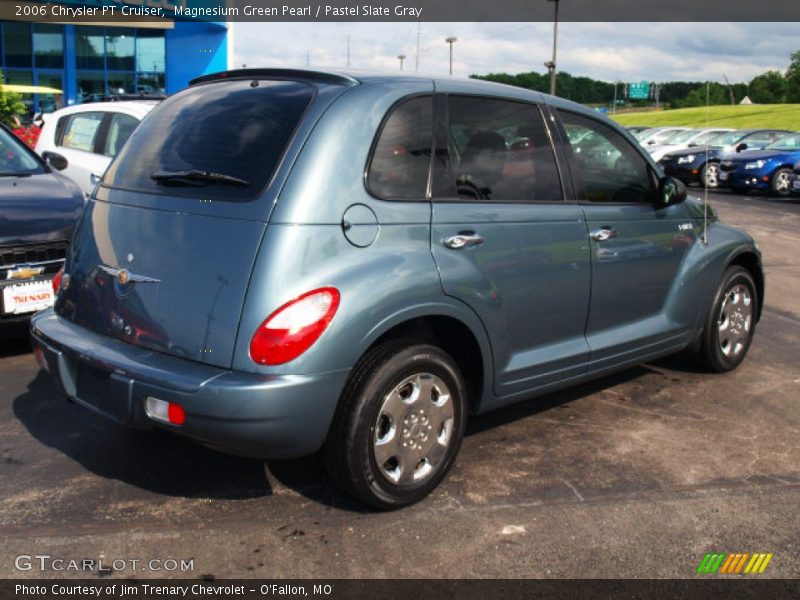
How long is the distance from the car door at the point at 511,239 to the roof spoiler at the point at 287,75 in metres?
0.49

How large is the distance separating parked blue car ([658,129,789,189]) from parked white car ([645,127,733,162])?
114 cm

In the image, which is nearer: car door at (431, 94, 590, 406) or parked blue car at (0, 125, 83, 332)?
car door at (431, 94, 590, 406)

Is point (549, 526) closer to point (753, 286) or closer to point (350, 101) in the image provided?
point (350, 101)

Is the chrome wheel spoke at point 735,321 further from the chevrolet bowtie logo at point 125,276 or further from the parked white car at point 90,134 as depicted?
the parked white car at point 90,134

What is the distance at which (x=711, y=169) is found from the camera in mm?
21078

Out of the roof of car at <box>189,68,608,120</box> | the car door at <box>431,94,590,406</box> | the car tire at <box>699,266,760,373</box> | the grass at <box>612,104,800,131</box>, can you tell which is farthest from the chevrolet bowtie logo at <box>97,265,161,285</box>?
the grass at <box>612,104,800,131</box>

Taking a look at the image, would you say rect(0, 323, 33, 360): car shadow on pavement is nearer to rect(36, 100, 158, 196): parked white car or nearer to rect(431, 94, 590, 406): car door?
rect(36, 100, 158, 196): parked white car

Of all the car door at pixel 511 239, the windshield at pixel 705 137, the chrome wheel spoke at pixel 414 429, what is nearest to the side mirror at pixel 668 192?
the car door at pixel 511 239

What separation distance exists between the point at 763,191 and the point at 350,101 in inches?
736

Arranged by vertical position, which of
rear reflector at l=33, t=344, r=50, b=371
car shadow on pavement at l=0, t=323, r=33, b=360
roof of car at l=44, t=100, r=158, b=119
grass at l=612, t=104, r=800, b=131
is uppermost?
grass at l=612, t=104, r=800, b=131

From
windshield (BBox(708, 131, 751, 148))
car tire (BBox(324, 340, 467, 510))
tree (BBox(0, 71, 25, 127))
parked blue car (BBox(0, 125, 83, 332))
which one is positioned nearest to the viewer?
car tire (BBox(324, 340, 467, 510))

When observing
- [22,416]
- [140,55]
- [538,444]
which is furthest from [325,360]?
[140,55]

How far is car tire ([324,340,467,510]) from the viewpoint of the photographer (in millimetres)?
3311

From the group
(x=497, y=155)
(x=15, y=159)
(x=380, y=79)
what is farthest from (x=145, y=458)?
(x=15, y=159)
